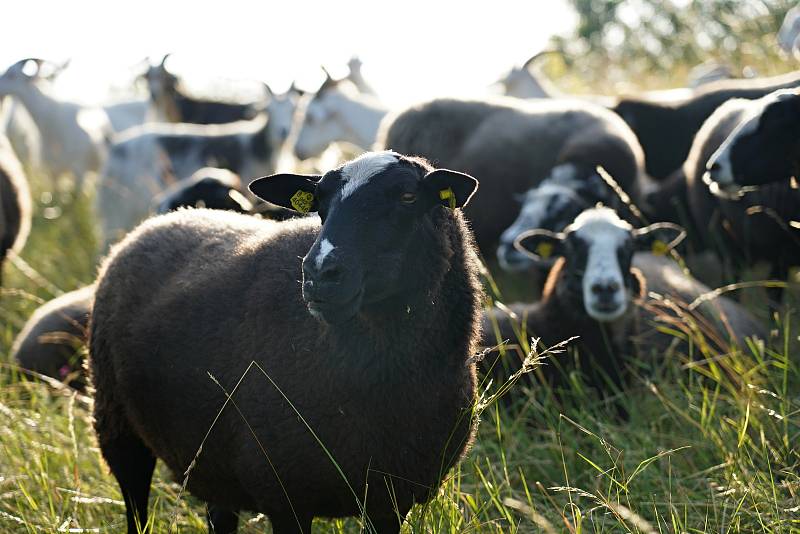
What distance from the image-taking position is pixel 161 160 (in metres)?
10.6

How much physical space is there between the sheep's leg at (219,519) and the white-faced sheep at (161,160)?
669cm

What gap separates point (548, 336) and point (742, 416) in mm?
1552

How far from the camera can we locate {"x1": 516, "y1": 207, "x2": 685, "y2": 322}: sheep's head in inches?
190

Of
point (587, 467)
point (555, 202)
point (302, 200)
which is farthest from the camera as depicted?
point (555, 202)

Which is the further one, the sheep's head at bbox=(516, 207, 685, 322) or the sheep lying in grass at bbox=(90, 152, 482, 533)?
the sheep's head at bbox=(516, 207, 685, 322)

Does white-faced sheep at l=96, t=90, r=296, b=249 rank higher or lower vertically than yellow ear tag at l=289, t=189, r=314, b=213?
lower

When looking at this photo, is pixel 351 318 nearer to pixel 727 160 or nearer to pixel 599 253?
pixel 599 253

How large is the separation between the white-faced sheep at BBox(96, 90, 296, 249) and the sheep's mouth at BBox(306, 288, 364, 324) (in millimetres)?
7652

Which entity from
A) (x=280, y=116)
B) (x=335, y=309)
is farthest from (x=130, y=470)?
(x=280, y=116)

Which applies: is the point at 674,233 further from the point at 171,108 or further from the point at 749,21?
the point at 171,108

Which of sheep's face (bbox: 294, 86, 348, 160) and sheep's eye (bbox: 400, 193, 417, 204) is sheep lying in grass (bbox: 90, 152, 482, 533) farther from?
sheep's face (bbox: 294, 86, 348, 160)

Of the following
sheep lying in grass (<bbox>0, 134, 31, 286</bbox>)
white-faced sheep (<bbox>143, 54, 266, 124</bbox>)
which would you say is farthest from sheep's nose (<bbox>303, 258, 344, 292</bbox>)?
white-faced sheep (<bbox>143, 54, 266, 124</bbox>)

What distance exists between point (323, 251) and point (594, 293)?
2361 mm

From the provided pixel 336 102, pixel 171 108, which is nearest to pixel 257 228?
pixel 336 102
